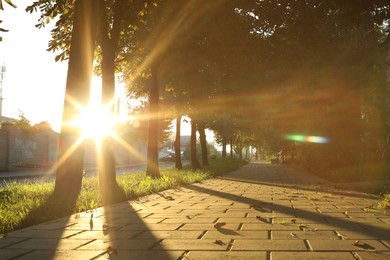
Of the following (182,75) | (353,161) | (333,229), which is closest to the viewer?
(333,229)

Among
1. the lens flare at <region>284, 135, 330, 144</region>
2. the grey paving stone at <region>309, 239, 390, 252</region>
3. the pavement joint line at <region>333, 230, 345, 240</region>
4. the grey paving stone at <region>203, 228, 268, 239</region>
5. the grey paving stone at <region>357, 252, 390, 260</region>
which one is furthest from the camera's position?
the lens flare at <region>284, 135, 330, 144</region>

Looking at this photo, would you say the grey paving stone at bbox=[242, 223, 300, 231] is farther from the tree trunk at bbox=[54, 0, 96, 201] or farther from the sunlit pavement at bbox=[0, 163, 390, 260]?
the tree trunk at bbox=[54, 0, 96, 201]

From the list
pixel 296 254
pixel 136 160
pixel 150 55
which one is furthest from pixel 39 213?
pixel 136 160

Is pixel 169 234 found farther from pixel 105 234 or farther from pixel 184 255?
pixel 184 255

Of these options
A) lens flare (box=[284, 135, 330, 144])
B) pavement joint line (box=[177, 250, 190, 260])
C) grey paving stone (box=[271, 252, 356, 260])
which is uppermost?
lens flare (box=[284, 135, 330, 144])

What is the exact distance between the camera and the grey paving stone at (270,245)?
394cm

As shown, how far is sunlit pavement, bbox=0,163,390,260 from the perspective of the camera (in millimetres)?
3801

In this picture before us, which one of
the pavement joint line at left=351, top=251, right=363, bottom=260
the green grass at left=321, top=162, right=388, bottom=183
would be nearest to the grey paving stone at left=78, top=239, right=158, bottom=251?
the pavement joint line at left=351, top=251, right=363, bottom=260

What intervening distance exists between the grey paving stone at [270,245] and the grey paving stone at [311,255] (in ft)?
0.60

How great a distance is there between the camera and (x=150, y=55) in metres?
13.9

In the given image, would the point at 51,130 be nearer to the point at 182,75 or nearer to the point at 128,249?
the point at 182,75

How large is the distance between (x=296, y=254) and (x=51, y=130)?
3361cm

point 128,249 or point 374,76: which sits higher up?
point 374,76

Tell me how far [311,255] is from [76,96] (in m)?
5.56
